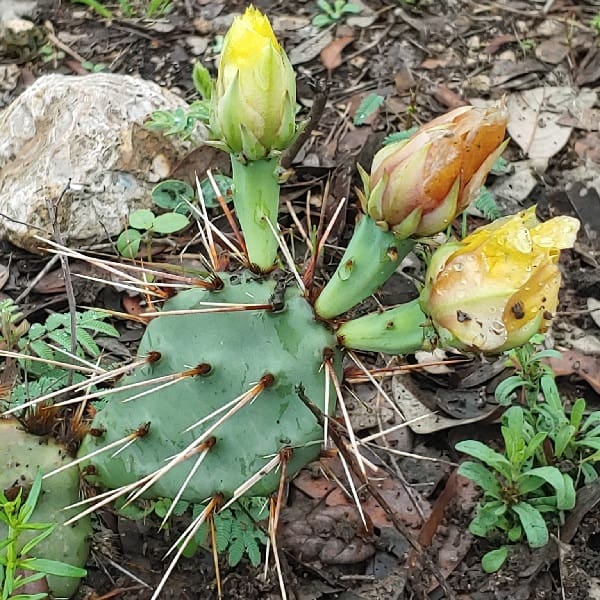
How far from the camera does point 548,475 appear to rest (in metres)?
1.90

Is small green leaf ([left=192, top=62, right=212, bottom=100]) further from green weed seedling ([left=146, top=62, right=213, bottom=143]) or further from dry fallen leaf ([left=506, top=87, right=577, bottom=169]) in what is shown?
dry fallen leaf ([left=506, top=87, right=577, bottom=169])

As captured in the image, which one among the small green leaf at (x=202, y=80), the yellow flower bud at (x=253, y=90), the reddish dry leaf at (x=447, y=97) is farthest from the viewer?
the reddish dry leaf at (x=447, y=97)

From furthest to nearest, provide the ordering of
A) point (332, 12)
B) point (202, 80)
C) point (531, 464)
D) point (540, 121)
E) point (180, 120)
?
1. point (332, 12)
2. point (540, 121)
3. point (202, 80)
4. point (180, 120)
5. point (531, 464)

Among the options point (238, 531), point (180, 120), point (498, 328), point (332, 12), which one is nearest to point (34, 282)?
point (180, 120)

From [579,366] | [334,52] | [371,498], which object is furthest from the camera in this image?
[334,52]

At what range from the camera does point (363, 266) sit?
1444 millimetres

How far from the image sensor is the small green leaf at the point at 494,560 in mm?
1968

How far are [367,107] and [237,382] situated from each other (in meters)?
1.63

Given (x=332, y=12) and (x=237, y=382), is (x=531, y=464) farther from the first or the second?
(x=332, y=12)

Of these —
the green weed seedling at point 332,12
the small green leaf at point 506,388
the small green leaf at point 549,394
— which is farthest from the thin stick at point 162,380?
the green weed seedling at point 332,12

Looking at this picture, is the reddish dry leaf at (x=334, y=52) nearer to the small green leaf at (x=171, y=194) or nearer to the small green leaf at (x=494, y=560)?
the small green leaf at (x=171, y=194)

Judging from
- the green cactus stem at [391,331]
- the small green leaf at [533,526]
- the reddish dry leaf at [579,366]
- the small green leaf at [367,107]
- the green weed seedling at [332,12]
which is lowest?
the reddish dry leaf at [579,366]

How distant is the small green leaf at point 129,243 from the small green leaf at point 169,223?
89 mm

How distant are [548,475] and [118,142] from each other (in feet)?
5.22
